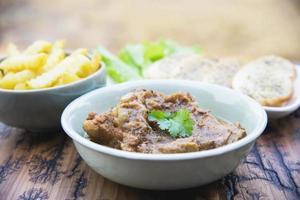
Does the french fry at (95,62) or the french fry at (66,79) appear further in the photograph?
the french fry at (95,62)

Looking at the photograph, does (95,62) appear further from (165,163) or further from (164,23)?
(164,23)

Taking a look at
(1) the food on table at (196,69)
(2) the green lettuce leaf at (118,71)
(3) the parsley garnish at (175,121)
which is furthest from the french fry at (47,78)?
(1) the food on table at (196,69)

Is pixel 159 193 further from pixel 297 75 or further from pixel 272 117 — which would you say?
pixel 297 75

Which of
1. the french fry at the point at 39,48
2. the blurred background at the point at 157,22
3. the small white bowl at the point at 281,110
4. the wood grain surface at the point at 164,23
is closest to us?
the small white bowl at the point at 281,110

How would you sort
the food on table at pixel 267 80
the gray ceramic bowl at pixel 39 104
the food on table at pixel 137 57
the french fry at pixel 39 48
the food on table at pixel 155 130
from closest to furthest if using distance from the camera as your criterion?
the food on table at pixel 155 130, the gray ceramic bowl at pixel 39 104, the french fry at pixel 39 48, the food on table at pixel 267 80, the food on table at pixel 137 57

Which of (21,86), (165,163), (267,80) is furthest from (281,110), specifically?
(21,86)

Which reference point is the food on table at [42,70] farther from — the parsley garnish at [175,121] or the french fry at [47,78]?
the parsley garnish at [175,121]

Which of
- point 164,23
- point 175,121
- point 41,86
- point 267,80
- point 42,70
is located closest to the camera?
point 175,121
